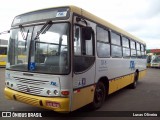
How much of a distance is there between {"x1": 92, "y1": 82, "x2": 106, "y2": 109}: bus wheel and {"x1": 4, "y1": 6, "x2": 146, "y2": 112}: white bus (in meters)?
0.04

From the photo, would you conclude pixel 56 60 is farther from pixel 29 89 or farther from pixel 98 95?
pixel 98 95

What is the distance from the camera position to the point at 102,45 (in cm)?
727

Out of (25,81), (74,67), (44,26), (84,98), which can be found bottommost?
(84,98)

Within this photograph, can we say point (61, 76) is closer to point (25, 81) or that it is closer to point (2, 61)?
point (25, 81)

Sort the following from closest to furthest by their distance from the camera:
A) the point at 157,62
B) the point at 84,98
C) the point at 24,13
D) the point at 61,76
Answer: the point at 61,76, the point at 84,98, the point at 24,13, the point at 157,62

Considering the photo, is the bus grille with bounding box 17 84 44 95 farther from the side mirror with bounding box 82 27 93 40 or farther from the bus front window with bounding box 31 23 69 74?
the side mirror with bounding box 82 27 93 40

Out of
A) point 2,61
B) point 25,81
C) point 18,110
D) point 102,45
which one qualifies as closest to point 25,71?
point 25,81

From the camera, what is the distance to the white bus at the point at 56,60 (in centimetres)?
528

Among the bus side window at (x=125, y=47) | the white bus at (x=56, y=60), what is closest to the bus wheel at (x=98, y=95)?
the white bus at (x=56, y=60)

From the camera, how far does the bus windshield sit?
534 centimetres

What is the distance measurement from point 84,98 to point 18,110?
7.37 feet

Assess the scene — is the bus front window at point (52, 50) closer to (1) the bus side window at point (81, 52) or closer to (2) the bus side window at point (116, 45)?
(1) the bus side window at point (81, 52)

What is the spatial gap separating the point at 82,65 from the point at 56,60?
32.2 inches

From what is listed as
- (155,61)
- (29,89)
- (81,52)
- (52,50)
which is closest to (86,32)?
(81,52)
